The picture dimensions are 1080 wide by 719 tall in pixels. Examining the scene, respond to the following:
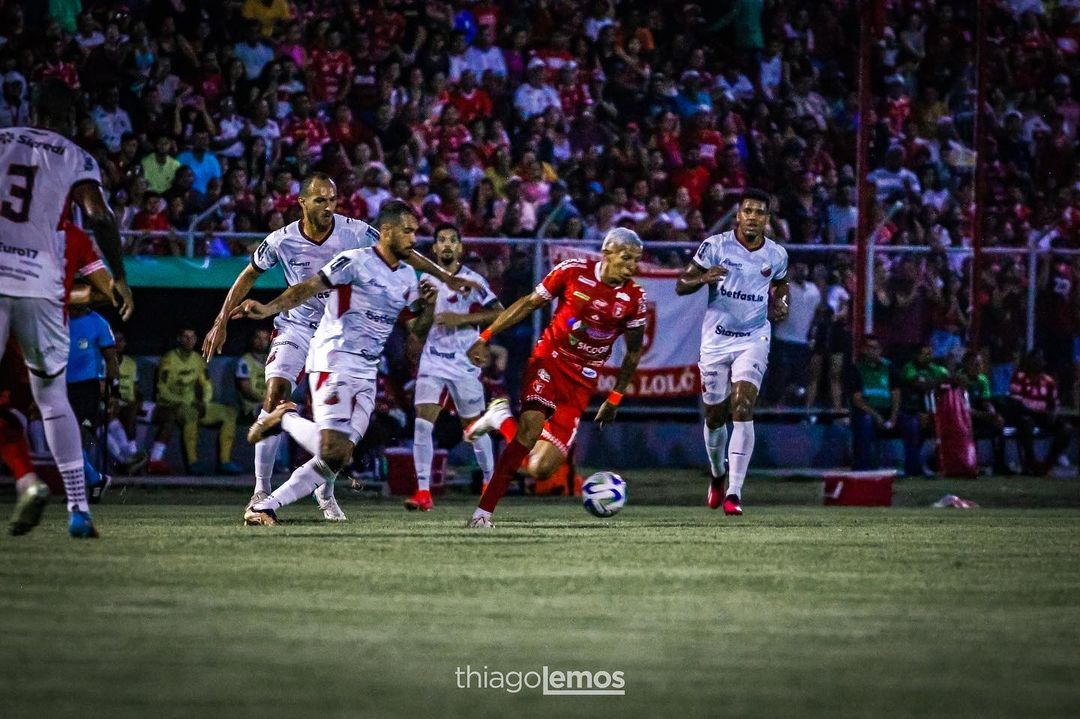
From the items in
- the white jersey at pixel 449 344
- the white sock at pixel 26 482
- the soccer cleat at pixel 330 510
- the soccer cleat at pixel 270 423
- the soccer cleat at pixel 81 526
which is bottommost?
the soccer cleat at pixel 330 510

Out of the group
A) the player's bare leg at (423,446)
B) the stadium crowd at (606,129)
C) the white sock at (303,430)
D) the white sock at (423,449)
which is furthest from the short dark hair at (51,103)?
the stadium crowd at (606,129)

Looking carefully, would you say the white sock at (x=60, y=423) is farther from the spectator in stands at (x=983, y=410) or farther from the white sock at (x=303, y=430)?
the spectator in stands at (x=983, y=410)

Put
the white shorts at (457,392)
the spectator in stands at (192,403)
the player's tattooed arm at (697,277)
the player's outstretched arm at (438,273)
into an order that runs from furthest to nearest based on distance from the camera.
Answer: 1. the spectator in stands at (192,403)
2. the white shorts at (457,392)
3. the player's tattooed arm at (697,277)
4. the player's outstretched arm at (438,273)

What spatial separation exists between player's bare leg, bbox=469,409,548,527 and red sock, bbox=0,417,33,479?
3451mm

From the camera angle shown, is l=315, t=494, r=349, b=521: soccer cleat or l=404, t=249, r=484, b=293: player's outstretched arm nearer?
l=404, t=249, r=484, b=293: player's outstretched arm

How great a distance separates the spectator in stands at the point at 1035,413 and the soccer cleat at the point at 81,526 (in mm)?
13998

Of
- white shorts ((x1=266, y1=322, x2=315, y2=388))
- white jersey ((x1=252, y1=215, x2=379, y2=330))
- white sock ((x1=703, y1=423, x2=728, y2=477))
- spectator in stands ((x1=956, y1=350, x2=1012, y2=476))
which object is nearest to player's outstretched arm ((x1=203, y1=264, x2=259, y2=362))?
white jersey ((x1=252, y1=215, x2=379, y2=330))

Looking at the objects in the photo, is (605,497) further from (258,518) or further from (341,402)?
(258,518)

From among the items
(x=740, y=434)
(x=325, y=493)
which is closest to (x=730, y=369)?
(x=740, y=434)

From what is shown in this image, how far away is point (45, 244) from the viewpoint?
10.4m

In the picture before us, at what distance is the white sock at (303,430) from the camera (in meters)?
12.3

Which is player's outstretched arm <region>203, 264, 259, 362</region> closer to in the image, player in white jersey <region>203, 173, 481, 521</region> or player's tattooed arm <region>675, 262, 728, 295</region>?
player in white jersey <region>203, 173, 481, 521</region>

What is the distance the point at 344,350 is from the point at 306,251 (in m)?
1.41

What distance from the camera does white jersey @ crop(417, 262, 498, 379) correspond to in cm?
1661
